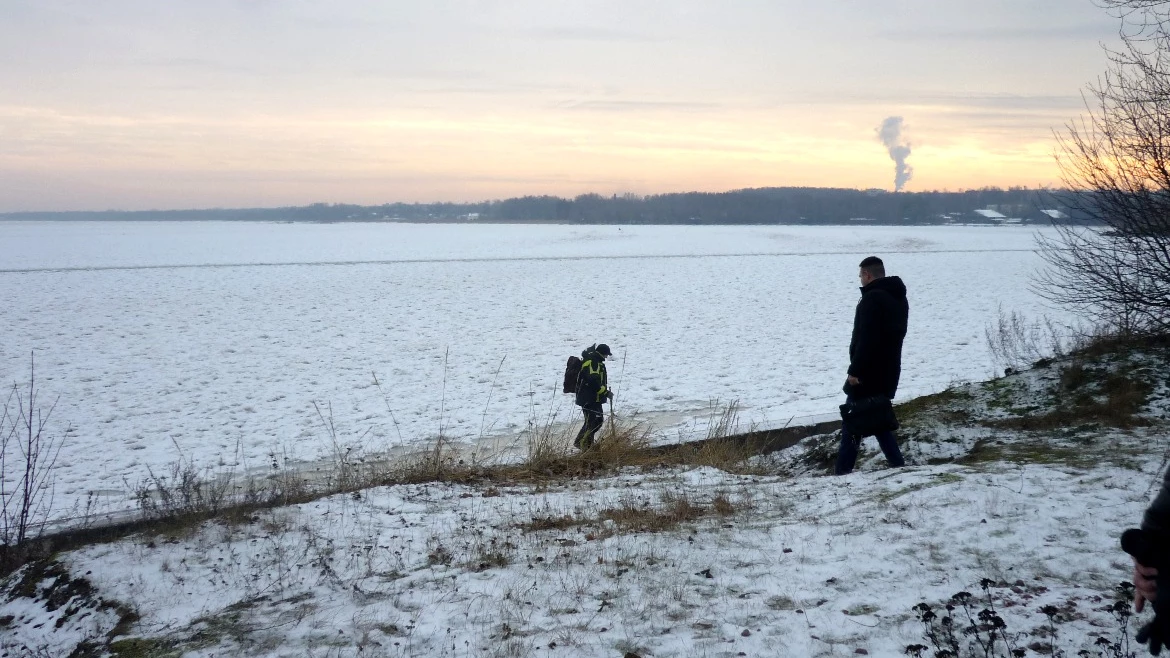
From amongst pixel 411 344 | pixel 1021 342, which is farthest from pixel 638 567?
pixel 411 344

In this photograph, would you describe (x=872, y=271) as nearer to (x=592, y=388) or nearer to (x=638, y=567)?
(x=638, y=567)

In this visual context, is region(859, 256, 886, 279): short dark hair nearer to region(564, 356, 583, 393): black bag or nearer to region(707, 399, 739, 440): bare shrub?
region(707, 399, 739, 440): bare shrub

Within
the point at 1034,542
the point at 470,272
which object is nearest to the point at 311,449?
the point at 1034,542

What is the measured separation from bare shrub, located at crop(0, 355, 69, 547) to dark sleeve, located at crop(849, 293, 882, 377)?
6608 mm

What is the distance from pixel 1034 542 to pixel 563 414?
8873 millimetres

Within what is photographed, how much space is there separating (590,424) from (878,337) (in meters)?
4.16

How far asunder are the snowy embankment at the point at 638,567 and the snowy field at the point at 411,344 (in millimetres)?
2311

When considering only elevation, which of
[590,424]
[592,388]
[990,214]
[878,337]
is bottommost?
[590,424]

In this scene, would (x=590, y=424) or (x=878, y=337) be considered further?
(x=590, y=424)

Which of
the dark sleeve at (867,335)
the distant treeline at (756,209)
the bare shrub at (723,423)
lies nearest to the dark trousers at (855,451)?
the dark sleeve at (867,335)

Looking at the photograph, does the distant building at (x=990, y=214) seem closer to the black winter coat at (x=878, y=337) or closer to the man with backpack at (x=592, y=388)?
the man with backpack at (x=592, y=388)

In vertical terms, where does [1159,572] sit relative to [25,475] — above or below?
above

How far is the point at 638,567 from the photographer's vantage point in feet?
15.3

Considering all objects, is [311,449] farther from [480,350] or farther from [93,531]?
[480,350]
